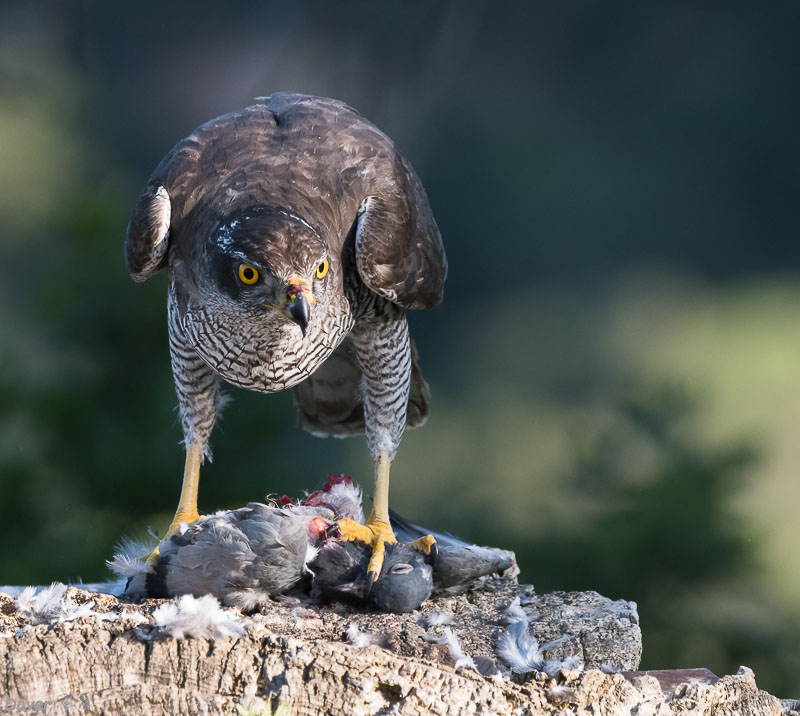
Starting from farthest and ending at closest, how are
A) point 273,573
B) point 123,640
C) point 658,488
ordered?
point 658,488 < point 273,573 < point 123,640

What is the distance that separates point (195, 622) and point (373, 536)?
3.53 ft

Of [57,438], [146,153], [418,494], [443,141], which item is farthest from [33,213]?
[418,494]

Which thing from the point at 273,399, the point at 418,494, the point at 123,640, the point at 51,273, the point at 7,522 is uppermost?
the point at 51,273

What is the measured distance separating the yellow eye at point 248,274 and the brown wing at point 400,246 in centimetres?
42

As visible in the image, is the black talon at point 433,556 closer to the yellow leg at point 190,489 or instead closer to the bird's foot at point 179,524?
the bird's foot at point 179,524

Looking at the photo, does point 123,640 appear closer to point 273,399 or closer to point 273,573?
point 273,573

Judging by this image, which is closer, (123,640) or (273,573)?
(123,640)

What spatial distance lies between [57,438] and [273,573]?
2.50m

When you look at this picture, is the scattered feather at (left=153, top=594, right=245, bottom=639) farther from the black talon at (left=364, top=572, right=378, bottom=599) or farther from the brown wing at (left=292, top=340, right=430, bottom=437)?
the brown wing at (left=292, top=340, right=430, bottom=437)

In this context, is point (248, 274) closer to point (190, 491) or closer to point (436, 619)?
point (436, 619)

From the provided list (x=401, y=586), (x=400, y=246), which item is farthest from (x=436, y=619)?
(x=400, y=246)

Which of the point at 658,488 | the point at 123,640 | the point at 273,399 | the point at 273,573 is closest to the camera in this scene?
the point at 123,640

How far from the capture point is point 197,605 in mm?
1414

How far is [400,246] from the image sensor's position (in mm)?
2330
